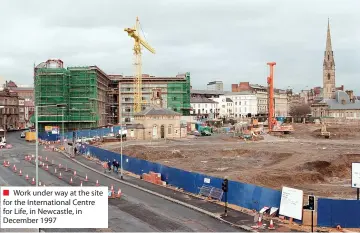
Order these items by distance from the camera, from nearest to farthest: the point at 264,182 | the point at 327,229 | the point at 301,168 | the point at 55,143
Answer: the point at 327,229 → the point at 264,182 → the point at 301,168 → the point at 55,143

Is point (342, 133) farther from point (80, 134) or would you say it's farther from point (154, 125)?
point (80, 134)

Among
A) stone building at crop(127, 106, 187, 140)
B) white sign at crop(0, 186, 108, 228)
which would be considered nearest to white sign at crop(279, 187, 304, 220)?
white sign at crop(0, 186, 108, 228)

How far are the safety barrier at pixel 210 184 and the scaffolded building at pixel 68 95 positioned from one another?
5725 cm

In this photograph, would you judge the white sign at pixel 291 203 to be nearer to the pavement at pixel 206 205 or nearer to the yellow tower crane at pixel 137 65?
the pavement at pixel 206 205

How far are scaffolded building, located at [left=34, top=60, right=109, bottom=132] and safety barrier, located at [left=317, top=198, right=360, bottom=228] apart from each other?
84.8 meters

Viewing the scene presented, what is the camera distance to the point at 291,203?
79.0 feet

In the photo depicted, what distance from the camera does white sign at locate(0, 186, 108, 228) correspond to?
42.3 feet

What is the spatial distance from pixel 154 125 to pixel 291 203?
222 feet

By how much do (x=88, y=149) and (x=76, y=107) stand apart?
4491cm

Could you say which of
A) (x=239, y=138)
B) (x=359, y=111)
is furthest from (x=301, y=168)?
(x=359, y=111)

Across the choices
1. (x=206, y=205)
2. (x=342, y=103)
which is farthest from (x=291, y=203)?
(x=342, y=103)

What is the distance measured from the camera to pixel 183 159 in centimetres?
5869

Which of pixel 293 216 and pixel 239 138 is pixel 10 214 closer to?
pixel 293 216

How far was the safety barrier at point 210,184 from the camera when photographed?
26.2 meters
